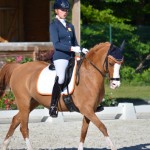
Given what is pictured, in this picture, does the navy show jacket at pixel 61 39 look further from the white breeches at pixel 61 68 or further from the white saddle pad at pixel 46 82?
the white saddle pad at pixel 46 82

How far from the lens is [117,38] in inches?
1099

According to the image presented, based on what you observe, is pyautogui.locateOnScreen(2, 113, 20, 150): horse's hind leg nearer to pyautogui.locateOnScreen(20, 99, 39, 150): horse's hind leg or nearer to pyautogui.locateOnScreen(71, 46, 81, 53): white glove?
pyautogui.locateOnScreen(20, 99, 39, 150): horse's hind leg

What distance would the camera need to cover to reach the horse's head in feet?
33.1

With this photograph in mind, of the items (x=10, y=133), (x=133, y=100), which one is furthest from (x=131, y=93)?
(x=10, y=133)

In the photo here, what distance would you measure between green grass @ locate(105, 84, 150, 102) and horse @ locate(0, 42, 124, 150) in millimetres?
8486

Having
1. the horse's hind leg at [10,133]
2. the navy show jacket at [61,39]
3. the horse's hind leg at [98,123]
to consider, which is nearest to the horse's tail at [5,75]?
the horse's hind leg at [10,133]

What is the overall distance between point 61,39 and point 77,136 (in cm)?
324

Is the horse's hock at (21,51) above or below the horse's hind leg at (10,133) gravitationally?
below

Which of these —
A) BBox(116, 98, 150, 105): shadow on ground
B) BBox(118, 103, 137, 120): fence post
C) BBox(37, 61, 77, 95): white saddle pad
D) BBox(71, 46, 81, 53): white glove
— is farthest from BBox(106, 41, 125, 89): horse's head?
BBox(116, 98, 150, 105): shadow on ground

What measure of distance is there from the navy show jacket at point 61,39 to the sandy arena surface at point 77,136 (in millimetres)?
1820

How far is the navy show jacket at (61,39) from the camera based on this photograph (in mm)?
10648

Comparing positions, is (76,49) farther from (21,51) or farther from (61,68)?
(21,51)

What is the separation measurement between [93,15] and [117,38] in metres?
1.45

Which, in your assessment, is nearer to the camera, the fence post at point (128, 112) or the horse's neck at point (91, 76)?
the horse's neck at point (91, 76)
